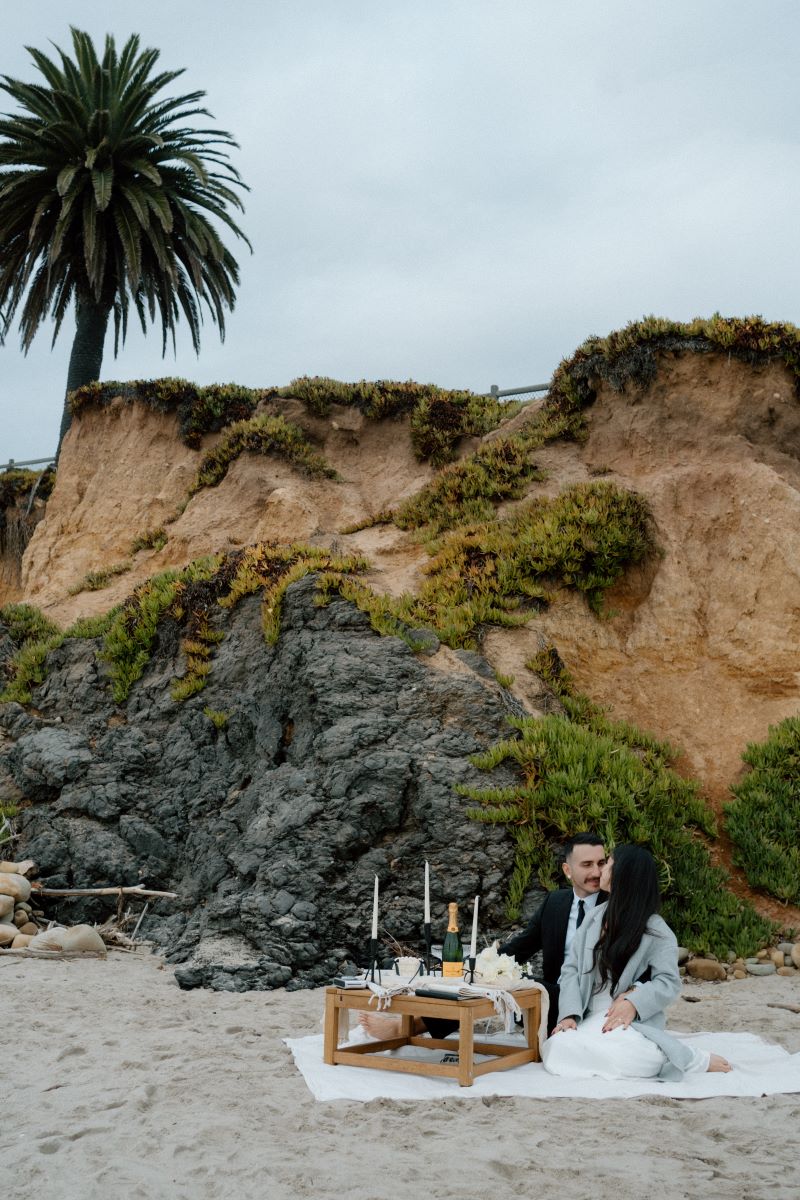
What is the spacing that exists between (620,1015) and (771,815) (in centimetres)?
531

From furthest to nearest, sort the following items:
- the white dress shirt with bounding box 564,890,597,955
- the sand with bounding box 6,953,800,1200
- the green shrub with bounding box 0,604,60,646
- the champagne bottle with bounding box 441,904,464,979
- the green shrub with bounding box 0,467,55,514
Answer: the green shrub with bounding box 0,467,55,514, the green shrub with bounding box 0,604,60,646, the white dress shirt with bounding box 564,890,597,955, the champagne bottle with bounding box 441,904,464,979, the sand with bounding box 6,953,800,1200

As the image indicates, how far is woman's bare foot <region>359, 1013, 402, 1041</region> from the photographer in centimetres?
588

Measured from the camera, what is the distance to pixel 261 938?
8.53 m

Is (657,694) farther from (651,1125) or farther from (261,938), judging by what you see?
(651,1125)

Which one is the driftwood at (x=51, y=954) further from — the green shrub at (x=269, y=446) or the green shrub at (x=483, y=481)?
the green shrub at (x=269, y=446)

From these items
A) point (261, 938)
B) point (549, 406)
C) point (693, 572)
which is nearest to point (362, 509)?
point (549, 406)

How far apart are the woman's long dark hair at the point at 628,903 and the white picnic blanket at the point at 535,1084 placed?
61 centimetres

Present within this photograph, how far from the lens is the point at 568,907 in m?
5.99

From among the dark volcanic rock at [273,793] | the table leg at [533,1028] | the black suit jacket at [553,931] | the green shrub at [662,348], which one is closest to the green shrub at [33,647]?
the dark volcanic rock at [273,793]

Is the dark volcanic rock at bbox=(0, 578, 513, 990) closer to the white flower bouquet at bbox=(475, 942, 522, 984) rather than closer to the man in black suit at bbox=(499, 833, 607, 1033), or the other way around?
the man in black suit at bbox=(499, 833, 607, 1033)

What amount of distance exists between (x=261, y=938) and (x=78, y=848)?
310 centimetres

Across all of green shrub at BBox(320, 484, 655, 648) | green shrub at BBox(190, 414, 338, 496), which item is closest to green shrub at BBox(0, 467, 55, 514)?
green shrub at BBox(190, 414, 338, 496)

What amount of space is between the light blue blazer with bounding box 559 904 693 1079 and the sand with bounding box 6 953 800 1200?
44 centimetres

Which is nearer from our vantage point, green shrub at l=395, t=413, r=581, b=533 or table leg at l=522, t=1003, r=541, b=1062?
table leg at l=522, t=1003, r=541, b=1062
